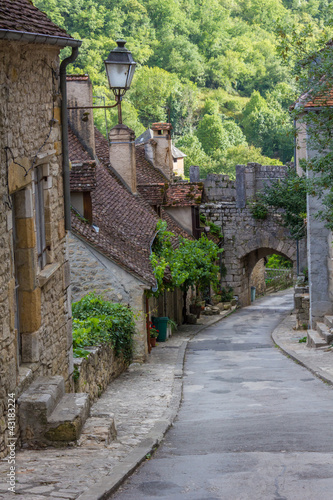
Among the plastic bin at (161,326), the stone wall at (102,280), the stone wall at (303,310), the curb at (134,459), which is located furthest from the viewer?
the stone wall at (303,310)

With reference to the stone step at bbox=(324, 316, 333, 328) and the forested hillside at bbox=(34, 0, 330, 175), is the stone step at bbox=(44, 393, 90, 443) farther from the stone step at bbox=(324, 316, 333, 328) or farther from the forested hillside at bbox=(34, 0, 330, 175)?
the forested hillside at bbox=(34, 0, 330, 175)

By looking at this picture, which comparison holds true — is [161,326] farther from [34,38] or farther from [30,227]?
[34,38]

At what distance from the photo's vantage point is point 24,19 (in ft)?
20.5

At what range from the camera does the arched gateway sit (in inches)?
1115

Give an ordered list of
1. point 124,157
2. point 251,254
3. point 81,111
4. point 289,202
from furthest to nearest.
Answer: point 251,254 → point 289,202 → point 124,157 → point 81,111

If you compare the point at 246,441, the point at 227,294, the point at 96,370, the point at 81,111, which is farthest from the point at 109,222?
the point at 227,294

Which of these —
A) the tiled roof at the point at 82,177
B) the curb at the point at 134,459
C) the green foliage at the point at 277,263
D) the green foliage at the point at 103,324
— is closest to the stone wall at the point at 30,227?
the curb at the point at 134,459

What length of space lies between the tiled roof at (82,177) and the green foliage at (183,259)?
2.84 meters

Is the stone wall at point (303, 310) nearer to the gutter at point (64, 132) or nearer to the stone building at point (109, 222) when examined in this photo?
the stone building at point (109, 222)

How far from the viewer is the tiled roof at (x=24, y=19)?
18.6 feet

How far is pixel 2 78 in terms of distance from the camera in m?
5.77

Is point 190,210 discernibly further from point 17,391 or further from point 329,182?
point 17,391

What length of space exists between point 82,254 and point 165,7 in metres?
84.1

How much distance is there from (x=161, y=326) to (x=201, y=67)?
79066 millimetres
